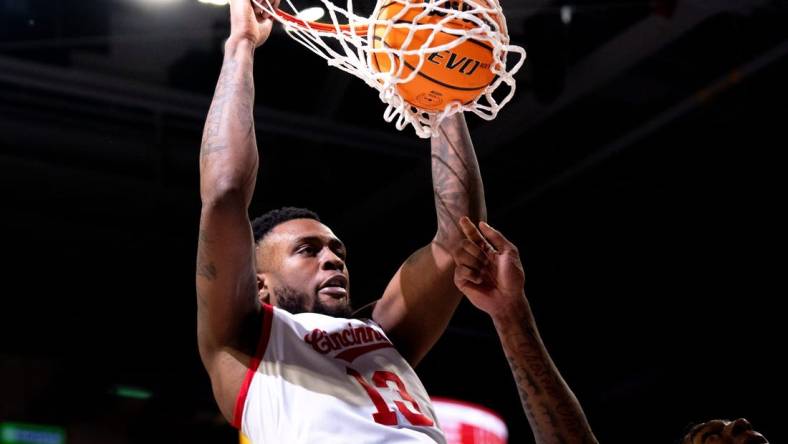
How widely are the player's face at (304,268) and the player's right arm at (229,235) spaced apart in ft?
1.00

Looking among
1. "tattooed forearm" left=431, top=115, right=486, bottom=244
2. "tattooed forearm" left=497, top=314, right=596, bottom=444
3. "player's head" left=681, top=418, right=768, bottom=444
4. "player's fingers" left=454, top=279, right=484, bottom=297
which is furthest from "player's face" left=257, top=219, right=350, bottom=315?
"player's head" left=681, top=418, right=768, bottom=444

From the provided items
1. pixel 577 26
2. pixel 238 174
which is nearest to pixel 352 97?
pixel 577 26

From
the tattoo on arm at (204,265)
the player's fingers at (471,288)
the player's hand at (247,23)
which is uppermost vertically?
the player's hand at (247,23)

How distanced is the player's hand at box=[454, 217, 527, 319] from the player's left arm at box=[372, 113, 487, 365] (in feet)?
0.92

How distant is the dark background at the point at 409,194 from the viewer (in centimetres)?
479

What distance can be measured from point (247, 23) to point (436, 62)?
476 mm

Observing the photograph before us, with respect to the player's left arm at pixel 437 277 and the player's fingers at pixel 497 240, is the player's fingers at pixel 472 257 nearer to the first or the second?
the player's fingers at pixel 497 240

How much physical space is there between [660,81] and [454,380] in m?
2.54

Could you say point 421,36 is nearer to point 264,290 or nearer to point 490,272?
point 490,272

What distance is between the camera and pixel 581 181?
5707 mm

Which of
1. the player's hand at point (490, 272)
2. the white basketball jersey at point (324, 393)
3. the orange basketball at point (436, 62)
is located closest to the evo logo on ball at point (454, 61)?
the orange basketball at point (436, 62)

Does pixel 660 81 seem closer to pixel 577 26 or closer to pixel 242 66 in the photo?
pixel 577 26

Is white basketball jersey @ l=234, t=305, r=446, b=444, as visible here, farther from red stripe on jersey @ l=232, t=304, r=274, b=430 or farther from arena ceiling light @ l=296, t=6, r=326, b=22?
arena ceiling light @ l=296, t=6, r=326, b=22

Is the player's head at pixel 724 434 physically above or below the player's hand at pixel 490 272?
below
